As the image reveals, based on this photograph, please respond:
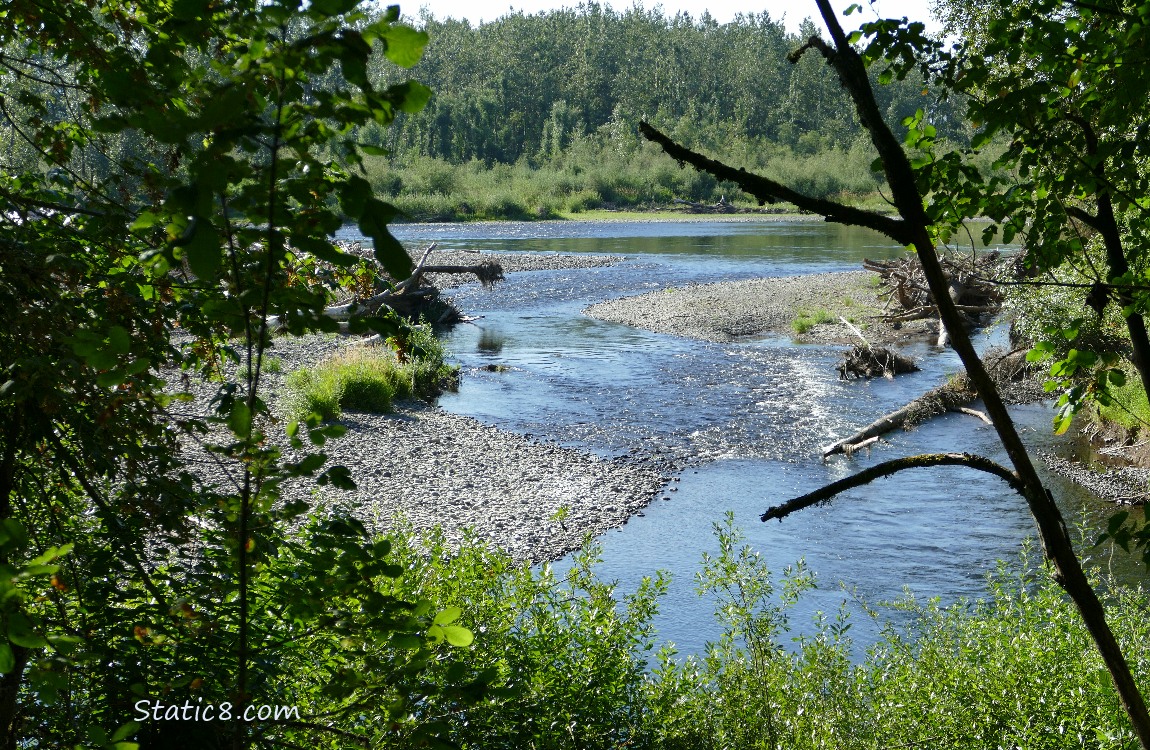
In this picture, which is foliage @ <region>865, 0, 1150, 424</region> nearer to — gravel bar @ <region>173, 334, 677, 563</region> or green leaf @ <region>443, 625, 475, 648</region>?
green leaf @ <region>443, 625, 475, 648</region>

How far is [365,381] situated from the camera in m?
16.5

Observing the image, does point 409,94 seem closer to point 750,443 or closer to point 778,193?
point 778,193

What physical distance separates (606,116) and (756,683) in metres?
119

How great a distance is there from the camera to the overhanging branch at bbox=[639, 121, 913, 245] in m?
1.94

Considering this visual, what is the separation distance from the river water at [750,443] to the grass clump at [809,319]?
893mm

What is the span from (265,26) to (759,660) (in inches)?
180

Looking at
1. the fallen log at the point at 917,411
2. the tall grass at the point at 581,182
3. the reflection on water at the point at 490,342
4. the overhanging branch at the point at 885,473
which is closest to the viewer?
the overhanging branch at the point at 885,473

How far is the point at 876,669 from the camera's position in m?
5.39

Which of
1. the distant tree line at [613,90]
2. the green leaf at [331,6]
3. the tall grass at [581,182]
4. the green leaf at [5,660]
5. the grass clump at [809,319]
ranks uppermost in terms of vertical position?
the distant tree line at [613,90]

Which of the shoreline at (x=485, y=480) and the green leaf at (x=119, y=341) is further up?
the green leaf at (x=119, y=341)

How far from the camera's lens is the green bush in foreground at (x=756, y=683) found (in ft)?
14.8

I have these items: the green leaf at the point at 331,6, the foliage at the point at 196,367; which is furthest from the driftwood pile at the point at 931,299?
the green leaf at the point at 331,6

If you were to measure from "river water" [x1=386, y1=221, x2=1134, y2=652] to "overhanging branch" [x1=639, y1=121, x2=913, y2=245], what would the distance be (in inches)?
239

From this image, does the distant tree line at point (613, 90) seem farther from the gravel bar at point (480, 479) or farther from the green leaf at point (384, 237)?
the green leaf at point (384, 237)
